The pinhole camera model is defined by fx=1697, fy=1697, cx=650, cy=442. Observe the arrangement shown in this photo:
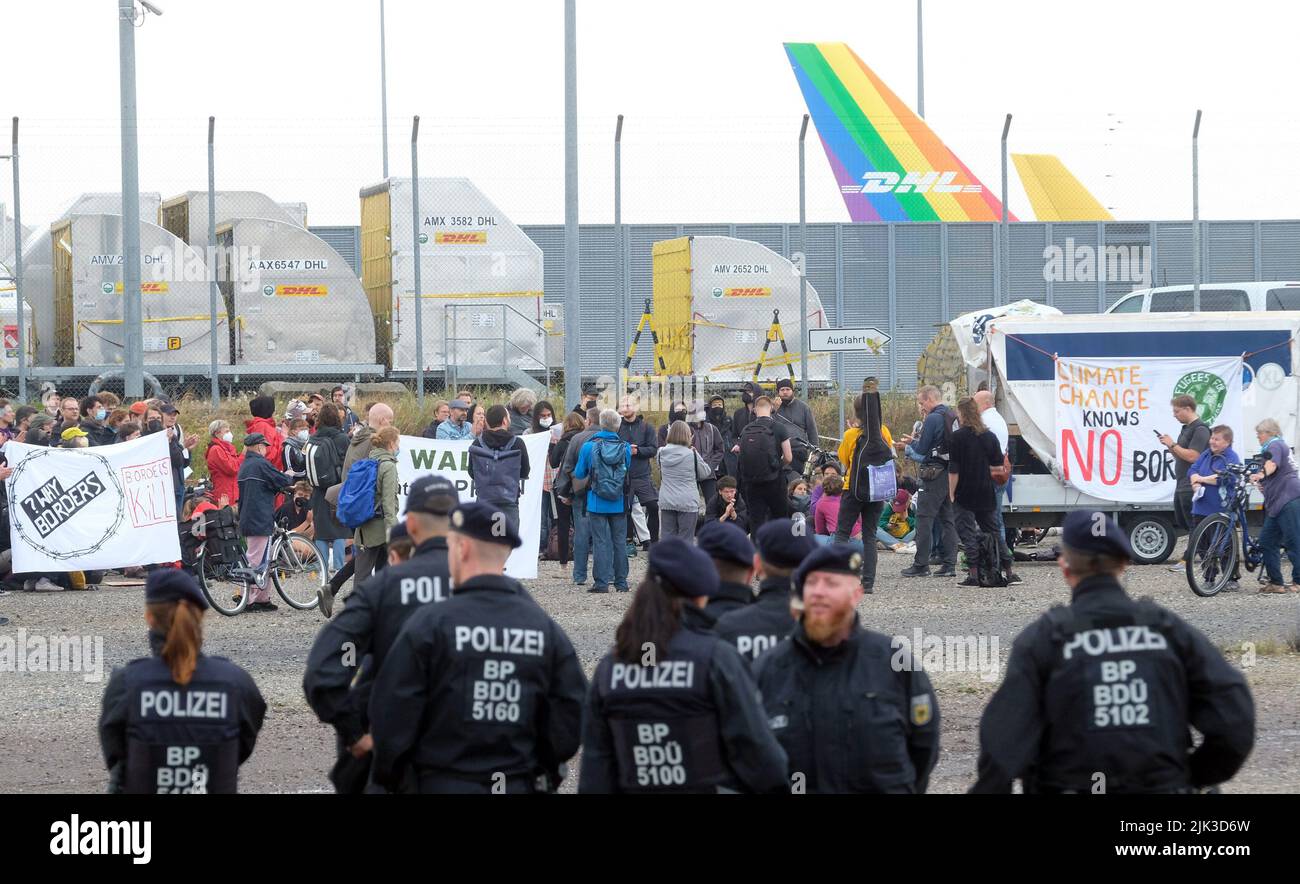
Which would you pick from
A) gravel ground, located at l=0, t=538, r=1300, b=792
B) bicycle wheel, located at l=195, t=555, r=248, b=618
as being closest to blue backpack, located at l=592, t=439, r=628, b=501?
gravel ground, located at l=0, t=538, r=1300, b=792

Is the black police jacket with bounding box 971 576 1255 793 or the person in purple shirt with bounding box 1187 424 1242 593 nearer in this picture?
the black police jacket with bounding box 971 576 1255 793

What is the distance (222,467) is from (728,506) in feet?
16.0

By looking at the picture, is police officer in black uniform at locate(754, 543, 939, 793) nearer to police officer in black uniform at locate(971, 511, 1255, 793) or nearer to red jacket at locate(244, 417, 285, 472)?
police officer in black uniform at locate(971, 511, 1255, 793)

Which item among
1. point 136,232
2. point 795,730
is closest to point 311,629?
point 136,232

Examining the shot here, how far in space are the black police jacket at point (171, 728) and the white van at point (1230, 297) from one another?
61.6 feet

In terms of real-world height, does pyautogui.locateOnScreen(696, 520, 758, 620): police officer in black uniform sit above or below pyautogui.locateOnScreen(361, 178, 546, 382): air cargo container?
below

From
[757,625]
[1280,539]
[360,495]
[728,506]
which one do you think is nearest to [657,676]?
[757,625]

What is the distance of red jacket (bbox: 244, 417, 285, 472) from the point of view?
1614cm

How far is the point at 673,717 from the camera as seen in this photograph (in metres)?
4.80

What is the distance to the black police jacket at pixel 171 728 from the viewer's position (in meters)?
5.30

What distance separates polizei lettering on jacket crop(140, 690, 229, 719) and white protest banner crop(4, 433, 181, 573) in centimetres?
1022

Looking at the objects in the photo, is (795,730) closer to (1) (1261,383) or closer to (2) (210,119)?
(1) (1261,383)

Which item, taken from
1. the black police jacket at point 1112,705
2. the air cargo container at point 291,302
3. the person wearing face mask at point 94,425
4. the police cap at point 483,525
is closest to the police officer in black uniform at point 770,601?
the police cap at point 483,525

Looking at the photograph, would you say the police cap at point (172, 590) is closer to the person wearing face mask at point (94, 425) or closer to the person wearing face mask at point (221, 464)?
the person wearing face mask at point (221, 464)
